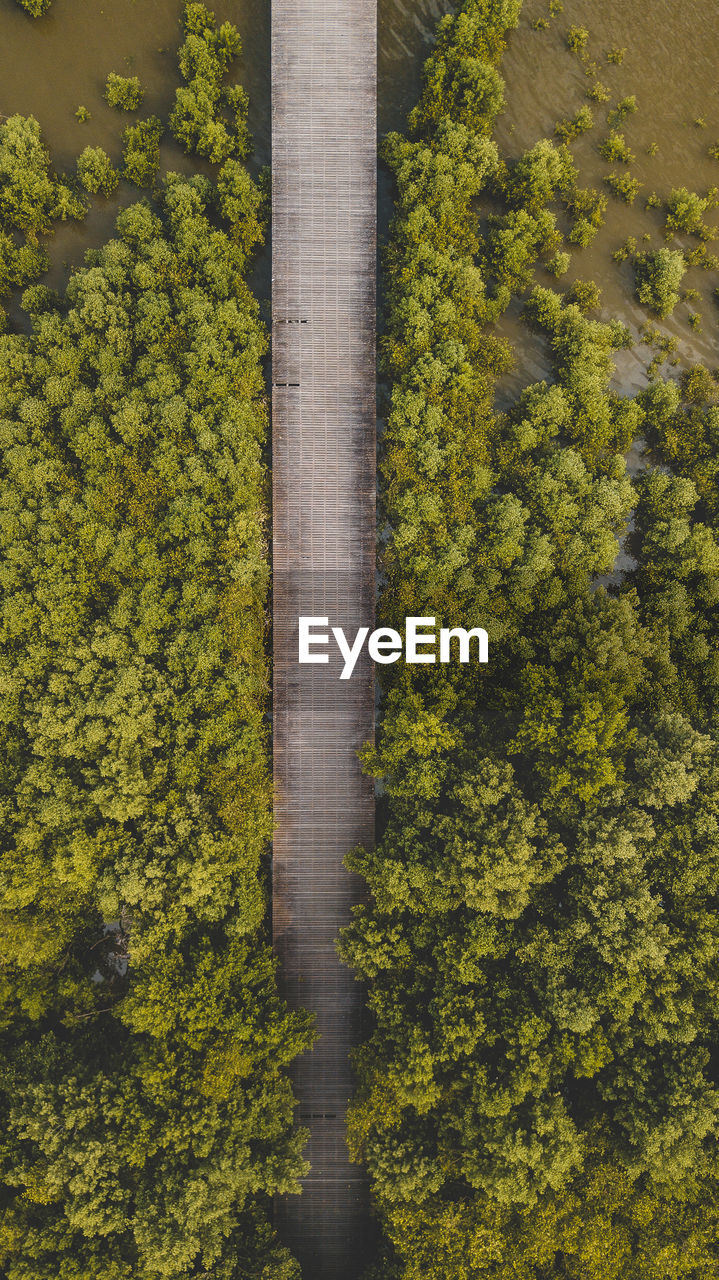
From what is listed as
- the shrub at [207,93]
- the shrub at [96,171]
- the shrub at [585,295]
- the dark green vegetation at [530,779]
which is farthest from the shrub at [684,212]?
the shrub at [96,171]

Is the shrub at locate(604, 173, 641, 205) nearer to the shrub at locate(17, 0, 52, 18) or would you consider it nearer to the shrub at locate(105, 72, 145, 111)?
the shrub at locate(105, 72, 145, 111)

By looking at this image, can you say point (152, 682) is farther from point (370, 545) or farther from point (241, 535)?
point (370, 545)

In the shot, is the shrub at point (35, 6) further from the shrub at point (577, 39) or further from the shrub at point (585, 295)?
the shrub at point (585, 295)

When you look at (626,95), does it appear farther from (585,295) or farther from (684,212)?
(585,295)

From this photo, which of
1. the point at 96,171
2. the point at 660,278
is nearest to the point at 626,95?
the point at 660,278

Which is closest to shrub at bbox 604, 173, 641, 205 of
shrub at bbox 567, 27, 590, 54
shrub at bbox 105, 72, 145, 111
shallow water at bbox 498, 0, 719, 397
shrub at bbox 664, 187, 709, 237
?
shallow water at bbox 498, 0, 719, 397

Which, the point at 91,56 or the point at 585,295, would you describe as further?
the point at 585,295

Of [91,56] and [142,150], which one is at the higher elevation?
[91,56]

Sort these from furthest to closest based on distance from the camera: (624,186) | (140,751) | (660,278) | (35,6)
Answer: (624,186), (660,278), (35,6), (140,751)

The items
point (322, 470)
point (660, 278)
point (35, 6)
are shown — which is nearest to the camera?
point (322, 470)
